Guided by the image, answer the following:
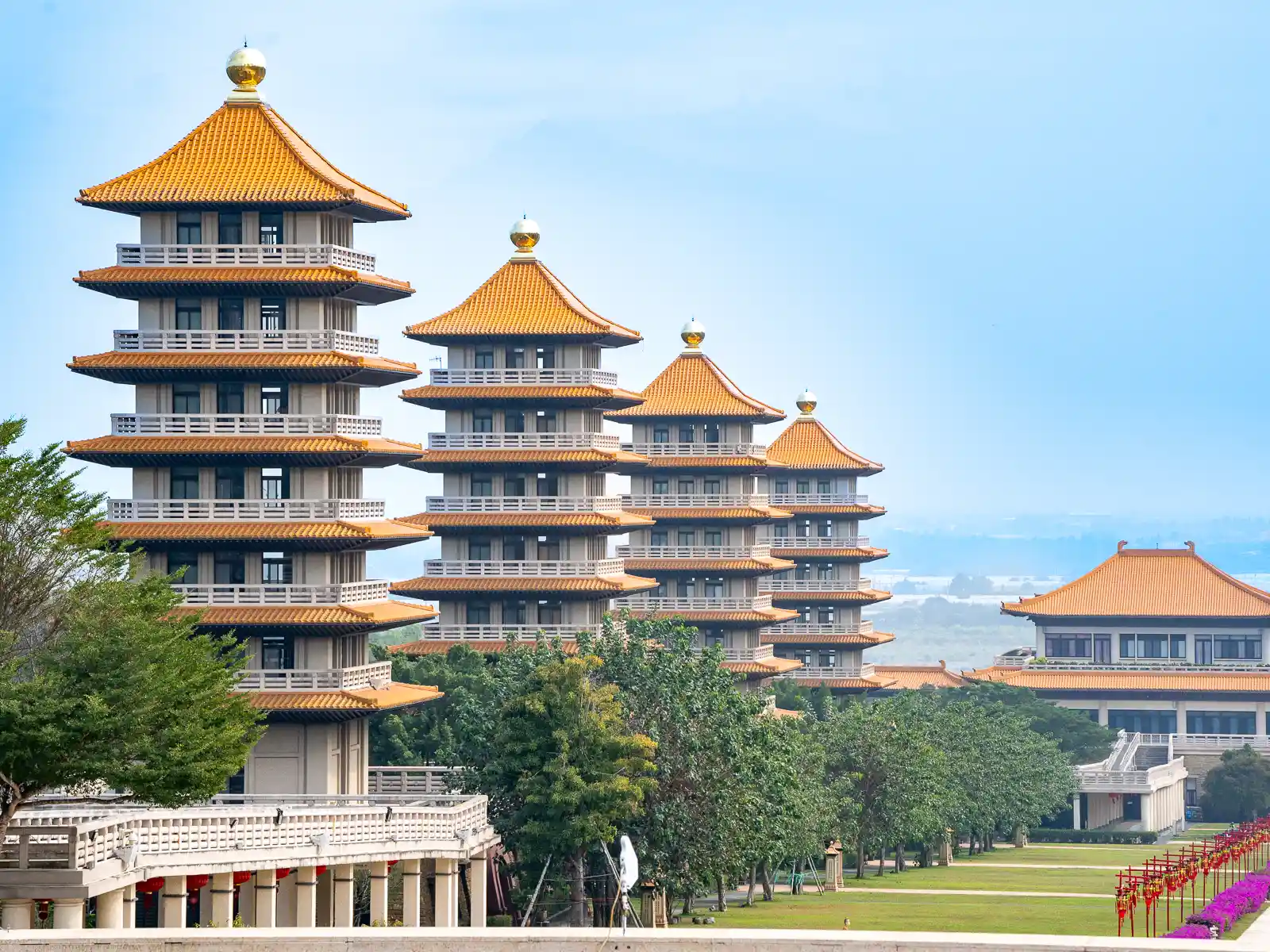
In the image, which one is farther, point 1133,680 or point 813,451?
point 1133,680

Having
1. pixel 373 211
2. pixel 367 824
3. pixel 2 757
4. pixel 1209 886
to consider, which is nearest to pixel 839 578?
pixel 1209 886

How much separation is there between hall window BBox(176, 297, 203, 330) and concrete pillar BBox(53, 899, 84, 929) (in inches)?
1060

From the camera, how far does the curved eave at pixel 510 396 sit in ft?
312

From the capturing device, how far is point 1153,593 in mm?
153125

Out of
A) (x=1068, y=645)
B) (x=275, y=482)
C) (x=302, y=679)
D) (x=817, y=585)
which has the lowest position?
(x=302, y=679)

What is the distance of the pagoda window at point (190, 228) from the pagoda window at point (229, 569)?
9.13m

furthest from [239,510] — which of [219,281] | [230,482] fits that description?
[219,281]

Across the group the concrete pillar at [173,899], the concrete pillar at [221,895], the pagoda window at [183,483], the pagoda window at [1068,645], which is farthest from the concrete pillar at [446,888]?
the pagoda window at [1068,645]

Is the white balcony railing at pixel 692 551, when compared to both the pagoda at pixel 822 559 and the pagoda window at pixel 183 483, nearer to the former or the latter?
the pagoda at pixel 822 559

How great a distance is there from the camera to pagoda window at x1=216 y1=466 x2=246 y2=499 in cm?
7194

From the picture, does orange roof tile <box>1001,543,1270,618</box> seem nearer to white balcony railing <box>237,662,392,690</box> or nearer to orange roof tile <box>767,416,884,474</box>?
orange roof tile <box>767,416,884,474</box>

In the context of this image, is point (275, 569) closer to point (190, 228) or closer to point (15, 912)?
point (190, 228)

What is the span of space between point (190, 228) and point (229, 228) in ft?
3.75

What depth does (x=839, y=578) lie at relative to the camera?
13712cm
